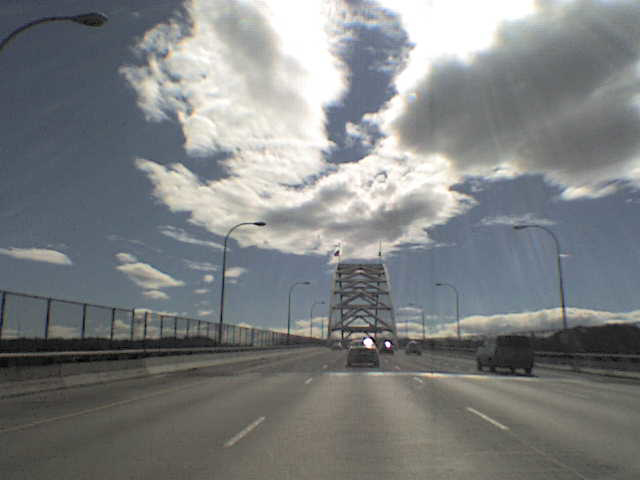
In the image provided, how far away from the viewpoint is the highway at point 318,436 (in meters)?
6.22

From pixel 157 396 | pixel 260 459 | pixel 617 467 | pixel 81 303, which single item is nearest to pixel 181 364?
pixel 81 303

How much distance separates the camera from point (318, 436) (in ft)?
27.7

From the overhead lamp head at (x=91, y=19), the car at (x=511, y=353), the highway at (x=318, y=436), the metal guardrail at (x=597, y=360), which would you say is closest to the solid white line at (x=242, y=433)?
the highway at (x=318, y=436)

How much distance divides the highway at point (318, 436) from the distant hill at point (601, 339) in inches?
900

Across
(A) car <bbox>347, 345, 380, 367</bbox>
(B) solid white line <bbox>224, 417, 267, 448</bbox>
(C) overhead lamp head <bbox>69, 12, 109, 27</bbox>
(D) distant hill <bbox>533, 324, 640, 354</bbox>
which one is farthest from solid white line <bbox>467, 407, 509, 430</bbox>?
(D) distant hill <bbox>533, 324, 640, 354</bbox>

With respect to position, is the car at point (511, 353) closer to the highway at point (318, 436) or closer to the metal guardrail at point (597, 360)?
the metal guardrail at point (597, 360)

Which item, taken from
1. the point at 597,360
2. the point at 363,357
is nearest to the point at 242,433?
the point at 363,357

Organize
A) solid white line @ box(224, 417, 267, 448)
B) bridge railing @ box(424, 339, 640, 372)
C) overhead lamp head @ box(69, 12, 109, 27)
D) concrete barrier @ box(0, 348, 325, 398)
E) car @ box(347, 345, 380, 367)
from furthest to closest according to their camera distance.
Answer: car @ box(347, 345, 380, 367)
bridge railing @ box(424, 339, 640, 372)
concrete barrier @ box(0, 348, 325, 398)
overhead lamp head @ box(69, 12, 109, 27)
solid white line @ box(224, 417, 267, 448)

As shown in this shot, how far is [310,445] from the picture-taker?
25.2 feet

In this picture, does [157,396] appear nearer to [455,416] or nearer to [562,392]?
[455,416]

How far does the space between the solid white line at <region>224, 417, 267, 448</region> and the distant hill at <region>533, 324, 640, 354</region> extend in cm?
2927

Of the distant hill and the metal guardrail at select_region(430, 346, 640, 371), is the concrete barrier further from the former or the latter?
the distant hill

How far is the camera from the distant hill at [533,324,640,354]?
114 feet

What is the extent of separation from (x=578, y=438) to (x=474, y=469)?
3.03 meters
